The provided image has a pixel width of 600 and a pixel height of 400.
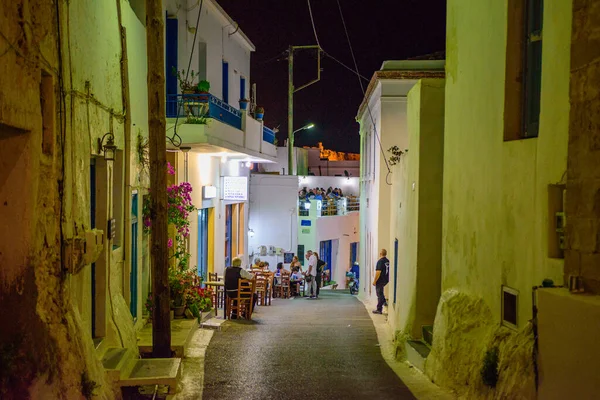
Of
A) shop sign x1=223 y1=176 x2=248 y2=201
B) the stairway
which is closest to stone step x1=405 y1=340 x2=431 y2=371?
the stairway

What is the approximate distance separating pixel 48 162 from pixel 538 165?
4.62 meters

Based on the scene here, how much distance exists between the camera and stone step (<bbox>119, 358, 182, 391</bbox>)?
7.77 metres

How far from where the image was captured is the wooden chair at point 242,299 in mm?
15914

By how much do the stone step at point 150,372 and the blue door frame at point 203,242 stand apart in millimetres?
9461

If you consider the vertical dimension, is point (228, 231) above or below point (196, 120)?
below

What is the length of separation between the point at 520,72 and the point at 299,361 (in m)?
6.20

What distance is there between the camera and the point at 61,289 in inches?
229

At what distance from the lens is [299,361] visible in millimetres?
11211

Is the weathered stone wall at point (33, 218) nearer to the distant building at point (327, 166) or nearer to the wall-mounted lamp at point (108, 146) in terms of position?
the wall-mounted lamp at point (108, 146)

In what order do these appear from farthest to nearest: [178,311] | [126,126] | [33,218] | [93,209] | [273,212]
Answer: [273,212]
[178,311]
[126,126]
[93,209]
[33,218]

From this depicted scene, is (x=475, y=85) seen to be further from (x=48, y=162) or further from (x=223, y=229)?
(x=223, y=229)

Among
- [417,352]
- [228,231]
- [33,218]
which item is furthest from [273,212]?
[33,218]

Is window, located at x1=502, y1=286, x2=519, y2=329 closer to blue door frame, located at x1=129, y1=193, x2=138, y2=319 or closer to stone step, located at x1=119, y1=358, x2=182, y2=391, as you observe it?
stone step, located at x1=119, y1=358, x2=182, y2=391

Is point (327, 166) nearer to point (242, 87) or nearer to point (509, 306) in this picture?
point (242, 87)
